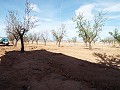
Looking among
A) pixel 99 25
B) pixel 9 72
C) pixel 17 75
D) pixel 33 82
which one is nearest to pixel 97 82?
pixel 33 82

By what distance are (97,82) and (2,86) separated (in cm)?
572

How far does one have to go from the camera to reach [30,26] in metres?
24.9

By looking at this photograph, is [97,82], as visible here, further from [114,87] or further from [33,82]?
[33,82]

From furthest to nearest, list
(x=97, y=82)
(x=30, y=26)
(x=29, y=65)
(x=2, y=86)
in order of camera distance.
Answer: (x=30, y=26) → (x=29, y=65) → (x=97, y=82) → (x=2, y=86)

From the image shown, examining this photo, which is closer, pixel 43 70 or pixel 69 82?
pixel 69 82

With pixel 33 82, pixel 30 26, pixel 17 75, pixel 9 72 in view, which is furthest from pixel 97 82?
pixel 30 26

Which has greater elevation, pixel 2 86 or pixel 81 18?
pixel 81 18

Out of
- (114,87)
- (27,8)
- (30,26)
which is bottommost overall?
(114,87)

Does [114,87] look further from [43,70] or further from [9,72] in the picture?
[9,72]

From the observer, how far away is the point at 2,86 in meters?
10.4

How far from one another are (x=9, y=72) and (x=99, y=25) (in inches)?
1059

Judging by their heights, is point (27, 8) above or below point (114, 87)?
above

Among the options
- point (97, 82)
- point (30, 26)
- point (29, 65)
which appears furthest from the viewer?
point (30, 26)

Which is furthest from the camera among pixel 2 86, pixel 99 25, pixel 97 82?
pixel 99 25
